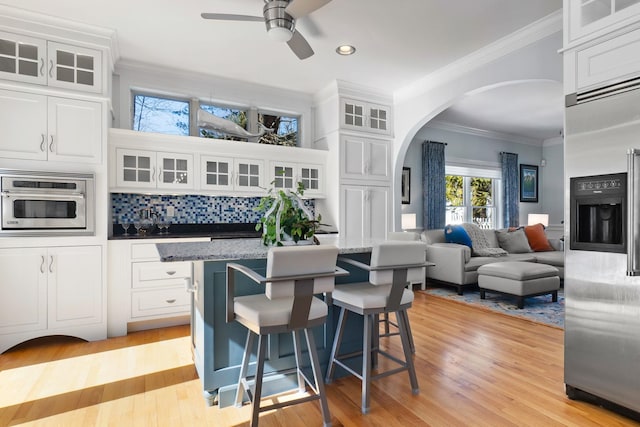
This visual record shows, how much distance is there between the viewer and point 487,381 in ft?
7.75

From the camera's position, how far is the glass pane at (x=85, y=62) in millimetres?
3160

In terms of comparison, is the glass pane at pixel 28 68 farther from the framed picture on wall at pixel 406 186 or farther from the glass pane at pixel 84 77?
the framed picture on wall at pixel 406 186

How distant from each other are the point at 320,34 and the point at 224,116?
1.80 metres

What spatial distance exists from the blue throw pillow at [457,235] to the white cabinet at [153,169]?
384 cm

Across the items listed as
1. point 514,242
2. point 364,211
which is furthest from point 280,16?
point 514,242

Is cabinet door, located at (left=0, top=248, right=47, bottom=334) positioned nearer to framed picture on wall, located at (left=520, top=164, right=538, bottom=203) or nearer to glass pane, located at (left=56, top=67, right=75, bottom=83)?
glass pane, located at (left=56, top=67, right=75, bottom=83)

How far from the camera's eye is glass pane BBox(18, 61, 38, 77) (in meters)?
2.97

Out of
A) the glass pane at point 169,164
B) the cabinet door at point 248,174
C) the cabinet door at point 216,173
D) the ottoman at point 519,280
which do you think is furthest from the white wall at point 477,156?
the glass pane at point 169,164

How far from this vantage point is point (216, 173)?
4.11 m

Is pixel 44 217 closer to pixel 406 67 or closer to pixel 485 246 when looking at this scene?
pixel 406 67

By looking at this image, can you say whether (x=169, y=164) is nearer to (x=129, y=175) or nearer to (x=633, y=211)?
(x=129, y=175)

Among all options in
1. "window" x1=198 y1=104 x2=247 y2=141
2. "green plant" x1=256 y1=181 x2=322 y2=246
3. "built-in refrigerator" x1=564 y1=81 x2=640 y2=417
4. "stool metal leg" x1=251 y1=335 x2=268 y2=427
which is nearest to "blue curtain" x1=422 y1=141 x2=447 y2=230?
"window" x1=198 y1=104 x2=247 y2=141

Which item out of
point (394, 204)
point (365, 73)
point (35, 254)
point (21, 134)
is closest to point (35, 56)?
point (21, 134)

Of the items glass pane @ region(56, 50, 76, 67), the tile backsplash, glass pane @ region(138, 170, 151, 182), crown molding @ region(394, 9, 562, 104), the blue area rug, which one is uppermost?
crown molding @ region(394, 9, 562, 104)
